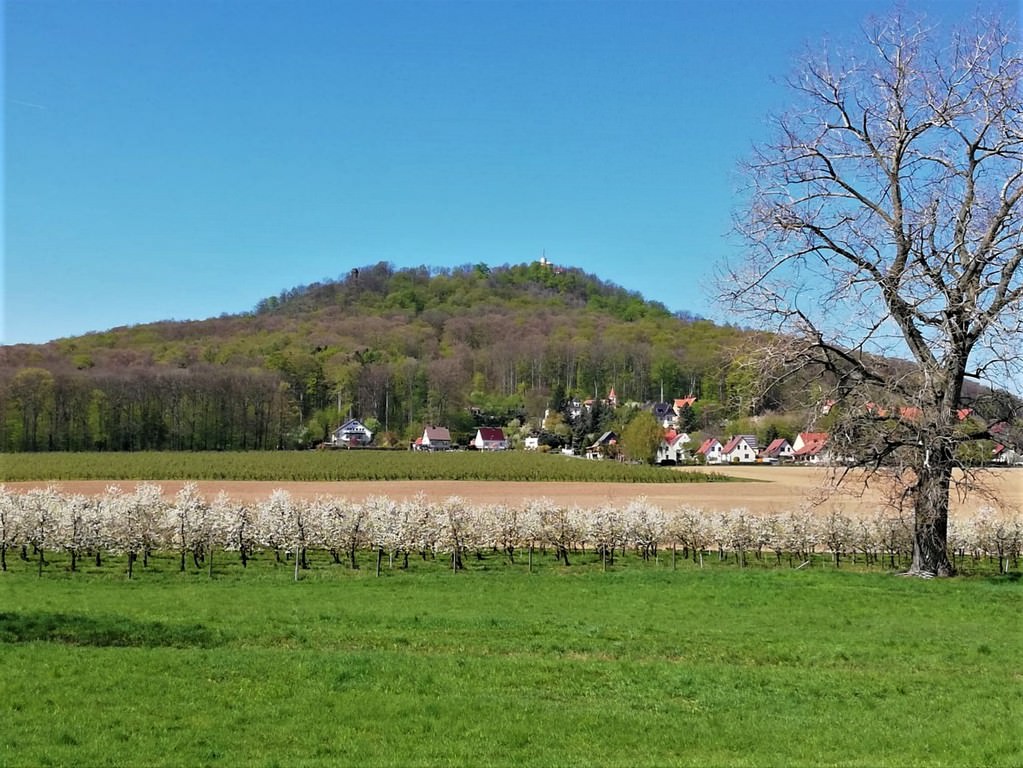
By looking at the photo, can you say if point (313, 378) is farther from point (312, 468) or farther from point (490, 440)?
point (312, 468)

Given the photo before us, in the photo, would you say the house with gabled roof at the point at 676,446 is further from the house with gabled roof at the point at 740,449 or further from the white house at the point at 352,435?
the white house at the point at 352,435

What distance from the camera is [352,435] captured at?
136875mm

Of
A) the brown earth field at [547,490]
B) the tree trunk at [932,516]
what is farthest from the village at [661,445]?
the tree trunk at [932,516]

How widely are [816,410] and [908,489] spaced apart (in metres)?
2.60

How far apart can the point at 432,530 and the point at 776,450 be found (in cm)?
9863

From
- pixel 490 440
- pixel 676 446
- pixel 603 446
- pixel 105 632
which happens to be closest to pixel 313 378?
pixel 490 440

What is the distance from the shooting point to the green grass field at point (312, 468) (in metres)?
77.3

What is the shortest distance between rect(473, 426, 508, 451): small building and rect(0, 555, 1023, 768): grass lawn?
119 metres

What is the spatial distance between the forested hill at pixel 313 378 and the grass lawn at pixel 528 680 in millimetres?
66195

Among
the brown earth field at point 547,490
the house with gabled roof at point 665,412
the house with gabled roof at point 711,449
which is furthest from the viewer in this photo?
the house with gabled roof at point 665,412

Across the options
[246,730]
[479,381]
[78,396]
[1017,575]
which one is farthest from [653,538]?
[479,381]

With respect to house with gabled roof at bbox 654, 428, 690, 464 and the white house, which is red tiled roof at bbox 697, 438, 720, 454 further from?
the white house

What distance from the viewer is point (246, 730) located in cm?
827

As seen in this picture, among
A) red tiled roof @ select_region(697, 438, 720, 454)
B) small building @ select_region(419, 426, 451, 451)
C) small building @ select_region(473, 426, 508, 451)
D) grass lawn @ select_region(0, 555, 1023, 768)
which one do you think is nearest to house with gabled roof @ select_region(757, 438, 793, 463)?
red tiled roof @ select_region(697, 438, 720, 454)
